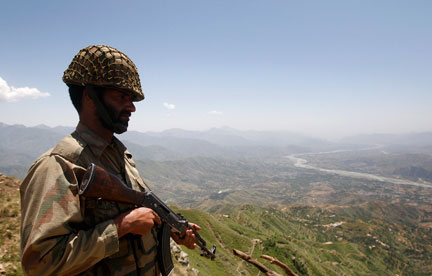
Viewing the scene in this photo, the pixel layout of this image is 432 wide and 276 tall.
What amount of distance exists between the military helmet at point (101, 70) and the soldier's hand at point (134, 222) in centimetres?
178

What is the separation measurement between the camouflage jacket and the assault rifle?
0.54 ft

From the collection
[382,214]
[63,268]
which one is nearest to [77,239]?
[63,268]

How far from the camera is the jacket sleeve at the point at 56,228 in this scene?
87.3 inches

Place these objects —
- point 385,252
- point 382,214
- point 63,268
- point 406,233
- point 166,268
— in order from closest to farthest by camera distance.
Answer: point 63,268
point 166,268
point 385,252
point 406,233
point 382,214

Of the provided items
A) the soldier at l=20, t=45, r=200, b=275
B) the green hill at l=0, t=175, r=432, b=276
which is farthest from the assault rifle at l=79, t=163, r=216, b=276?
the green hill at l=0, t=175, r=432, b=276

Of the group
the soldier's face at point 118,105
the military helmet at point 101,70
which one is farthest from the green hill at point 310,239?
the military helmet at point 101,70

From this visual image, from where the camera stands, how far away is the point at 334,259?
280 feet

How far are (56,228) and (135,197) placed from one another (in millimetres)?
1084

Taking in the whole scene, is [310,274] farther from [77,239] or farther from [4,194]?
[77,239]

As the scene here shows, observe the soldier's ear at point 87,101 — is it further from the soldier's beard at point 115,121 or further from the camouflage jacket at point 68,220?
the camouflage jacket at point 68,220

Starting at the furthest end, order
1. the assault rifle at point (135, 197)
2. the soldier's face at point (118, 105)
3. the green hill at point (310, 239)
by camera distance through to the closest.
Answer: the green hill at point (310, 239) → the soldier's face at point (118, 105) → the assault rifle at point (135, 197)

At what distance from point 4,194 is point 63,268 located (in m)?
18.0

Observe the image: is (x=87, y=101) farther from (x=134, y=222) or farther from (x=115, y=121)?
(x=134, y=222)

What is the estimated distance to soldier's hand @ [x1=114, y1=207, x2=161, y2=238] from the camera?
9.18ft
